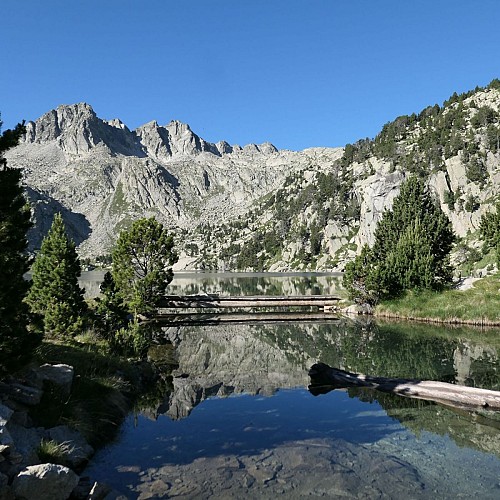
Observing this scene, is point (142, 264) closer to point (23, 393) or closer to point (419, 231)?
point (23, 393)

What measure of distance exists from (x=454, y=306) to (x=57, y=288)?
40.5 m

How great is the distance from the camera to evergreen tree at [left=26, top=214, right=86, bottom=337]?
28.0 meters

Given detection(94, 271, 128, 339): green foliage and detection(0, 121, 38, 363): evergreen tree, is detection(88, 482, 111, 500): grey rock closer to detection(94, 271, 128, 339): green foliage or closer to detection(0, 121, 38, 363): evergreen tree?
detection(0, 121, 38, 363): evergreen tree

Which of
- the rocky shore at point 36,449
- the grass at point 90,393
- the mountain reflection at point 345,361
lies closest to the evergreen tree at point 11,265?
the rocky shore at point 36,449

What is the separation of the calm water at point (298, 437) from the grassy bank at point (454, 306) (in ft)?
48.0

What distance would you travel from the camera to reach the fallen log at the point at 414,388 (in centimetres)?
1927

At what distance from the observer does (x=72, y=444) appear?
44.7 feet

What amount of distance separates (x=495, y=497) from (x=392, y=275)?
4324 centimetres

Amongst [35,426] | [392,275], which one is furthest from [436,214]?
[35,426]

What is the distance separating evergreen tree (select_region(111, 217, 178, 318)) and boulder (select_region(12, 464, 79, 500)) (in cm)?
3251

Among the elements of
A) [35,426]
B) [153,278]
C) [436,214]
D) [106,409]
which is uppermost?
[436,214]

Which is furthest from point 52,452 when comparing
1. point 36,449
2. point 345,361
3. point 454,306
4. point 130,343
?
point 454,306

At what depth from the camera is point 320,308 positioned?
62.0 m

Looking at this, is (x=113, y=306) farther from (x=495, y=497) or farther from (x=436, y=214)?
(x=436, y=214)
